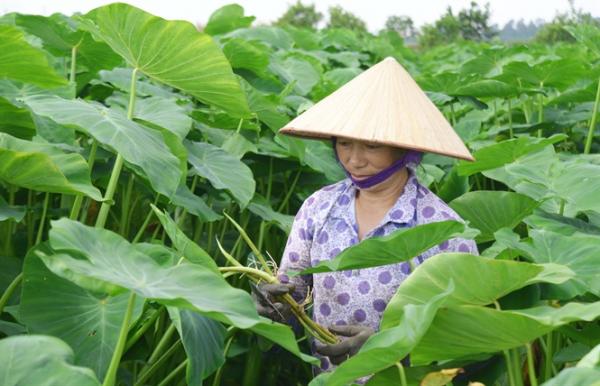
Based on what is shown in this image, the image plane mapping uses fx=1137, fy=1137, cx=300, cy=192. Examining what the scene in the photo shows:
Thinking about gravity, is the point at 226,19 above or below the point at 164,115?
below

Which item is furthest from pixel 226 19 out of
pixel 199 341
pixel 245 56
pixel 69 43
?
pixel 199 341

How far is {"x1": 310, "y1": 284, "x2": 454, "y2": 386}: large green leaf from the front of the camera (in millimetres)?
1534

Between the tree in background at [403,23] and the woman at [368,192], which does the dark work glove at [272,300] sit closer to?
the woman at [368,192]

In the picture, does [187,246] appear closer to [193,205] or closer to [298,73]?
[193,205]

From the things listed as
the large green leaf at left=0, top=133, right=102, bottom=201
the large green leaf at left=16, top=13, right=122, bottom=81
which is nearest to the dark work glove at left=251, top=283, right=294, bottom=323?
the large green leaf at left=0, top=133, right=102, bottom=201

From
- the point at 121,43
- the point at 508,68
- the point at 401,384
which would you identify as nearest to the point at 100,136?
the point at 121,43

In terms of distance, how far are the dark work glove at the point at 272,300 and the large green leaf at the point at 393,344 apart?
1.41 ft

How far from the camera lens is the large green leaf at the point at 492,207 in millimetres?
2602

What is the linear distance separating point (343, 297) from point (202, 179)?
2.70 ft

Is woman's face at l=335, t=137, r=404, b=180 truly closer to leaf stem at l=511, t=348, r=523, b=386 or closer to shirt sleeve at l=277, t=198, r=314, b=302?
shirt sleeve at l=277, t=198, r=314, b=302

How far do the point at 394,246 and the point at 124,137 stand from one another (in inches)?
23.7

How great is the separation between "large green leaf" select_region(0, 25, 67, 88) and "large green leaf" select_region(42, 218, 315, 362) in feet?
2.22

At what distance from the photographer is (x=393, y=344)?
1.54 metres

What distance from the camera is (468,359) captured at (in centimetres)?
188
